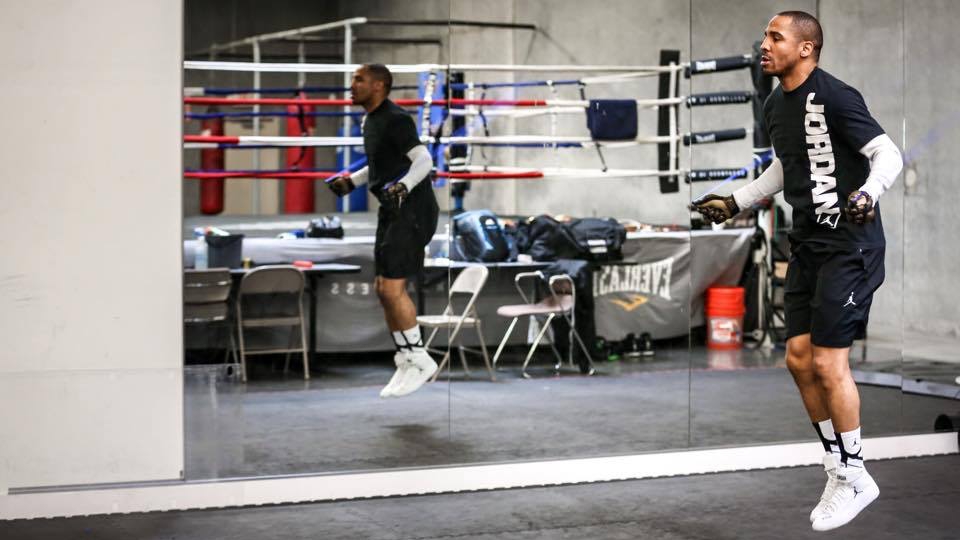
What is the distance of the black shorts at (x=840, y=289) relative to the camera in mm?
3990

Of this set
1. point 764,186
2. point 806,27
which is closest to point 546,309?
point 764,186

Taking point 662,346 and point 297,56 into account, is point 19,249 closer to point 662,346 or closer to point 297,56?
point 297,56

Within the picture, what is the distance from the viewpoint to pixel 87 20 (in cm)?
459

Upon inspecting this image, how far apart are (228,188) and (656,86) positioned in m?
2.04

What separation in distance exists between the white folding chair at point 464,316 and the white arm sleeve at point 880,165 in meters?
1.75

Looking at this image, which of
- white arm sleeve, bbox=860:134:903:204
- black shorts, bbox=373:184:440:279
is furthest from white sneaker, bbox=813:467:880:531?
black shorts, bbox=373:184:440:279

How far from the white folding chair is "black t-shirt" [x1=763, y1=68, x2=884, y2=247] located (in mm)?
1494

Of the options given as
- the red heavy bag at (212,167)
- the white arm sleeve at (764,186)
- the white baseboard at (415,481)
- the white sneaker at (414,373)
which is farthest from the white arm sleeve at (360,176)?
the white arm sleeve at (764,186)

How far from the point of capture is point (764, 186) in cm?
429

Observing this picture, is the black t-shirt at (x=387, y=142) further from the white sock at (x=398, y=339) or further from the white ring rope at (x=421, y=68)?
the white sock at (x=398, y=339)

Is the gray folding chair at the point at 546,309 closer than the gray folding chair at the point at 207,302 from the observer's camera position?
No

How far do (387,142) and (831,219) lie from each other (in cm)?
183

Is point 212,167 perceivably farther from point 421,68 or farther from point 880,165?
point 880,165

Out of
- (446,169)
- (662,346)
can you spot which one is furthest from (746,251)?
(446,169)
